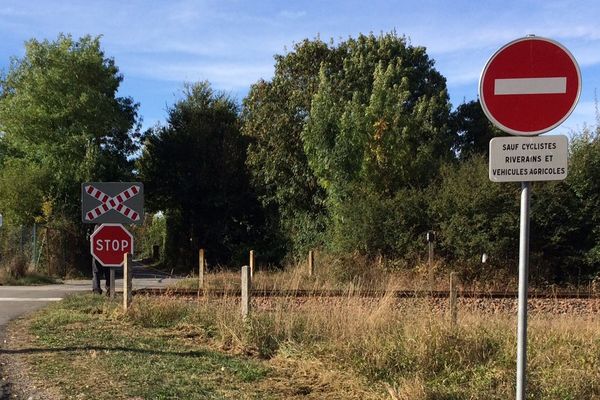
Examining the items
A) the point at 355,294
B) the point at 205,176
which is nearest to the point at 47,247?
the point at 205,176

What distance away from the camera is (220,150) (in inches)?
1294

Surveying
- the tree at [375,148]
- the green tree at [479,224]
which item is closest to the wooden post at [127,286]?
the tree at [375,148]

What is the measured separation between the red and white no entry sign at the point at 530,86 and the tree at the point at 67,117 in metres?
25.8

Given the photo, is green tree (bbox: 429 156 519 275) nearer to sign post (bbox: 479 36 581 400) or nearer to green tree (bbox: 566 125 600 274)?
green tree (bbox: 566 125 600 274)

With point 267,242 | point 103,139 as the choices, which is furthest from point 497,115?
point 103,139

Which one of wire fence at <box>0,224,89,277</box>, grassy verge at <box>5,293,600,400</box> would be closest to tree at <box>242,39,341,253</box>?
wire fence at <box>0,224,89,277</box>

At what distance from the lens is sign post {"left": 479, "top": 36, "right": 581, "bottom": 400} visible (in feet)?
14.6

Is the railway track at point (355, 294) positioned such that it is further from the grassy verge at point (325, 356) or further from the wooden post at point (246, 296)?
the wooden post at point (246, 296)

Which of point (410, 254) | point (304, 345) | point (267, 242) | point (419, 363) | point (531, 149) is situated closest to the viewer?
point (531, 149)

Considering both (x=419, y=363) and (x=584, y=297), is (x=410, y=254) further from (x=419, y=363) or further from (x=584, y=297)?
(x=419, y=363)

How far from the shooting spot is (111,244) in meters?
11.5

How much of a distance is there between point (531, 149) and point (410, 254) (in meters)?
15.1

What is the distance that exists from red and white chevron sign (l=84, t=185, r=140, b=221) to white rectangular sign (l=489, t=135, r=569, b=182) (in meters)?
8.96

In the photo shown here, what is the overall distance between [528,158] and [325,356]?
338 centimetres
